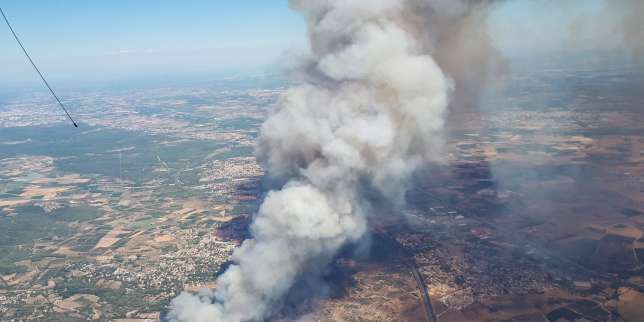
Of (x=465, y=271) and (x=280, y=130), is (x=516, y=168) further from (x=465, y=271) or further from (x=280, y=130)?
(x=280, y=130)

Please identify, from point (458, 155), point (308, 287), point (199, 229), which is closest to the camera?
point (308, 287)

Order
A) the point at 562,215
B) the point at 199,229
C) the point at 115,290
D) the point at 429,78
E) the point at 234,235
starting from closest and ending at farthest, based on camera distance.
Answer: the point at 429,78 → the point at 115,290 → the point at 562,215 → the point at 234,235 → the point at 199,229

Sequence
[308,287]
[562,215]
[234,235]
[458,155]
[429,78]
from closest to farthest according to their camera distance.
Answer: [429,78]
[308,287]
[562,215]
[234,235]
[458,155]

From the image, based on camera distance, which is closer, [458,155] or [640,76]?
[458,155]

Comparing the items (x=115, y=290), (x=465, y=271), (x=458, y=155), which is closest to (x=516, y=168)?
(x=458, y=155)

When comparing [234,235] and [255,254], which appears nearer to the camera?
[255,254]

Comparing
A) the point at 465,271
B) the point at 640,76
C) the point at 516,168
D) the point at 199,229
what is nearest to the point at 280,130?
the point at 465,271

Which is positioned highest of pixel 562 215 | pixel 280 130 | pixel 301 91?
pixel 301 91

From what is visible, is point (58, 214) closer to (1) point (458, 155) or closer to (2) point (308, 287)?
(2) point (308, 287)

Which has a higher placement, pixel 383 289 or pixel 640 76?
pixel 640 76
